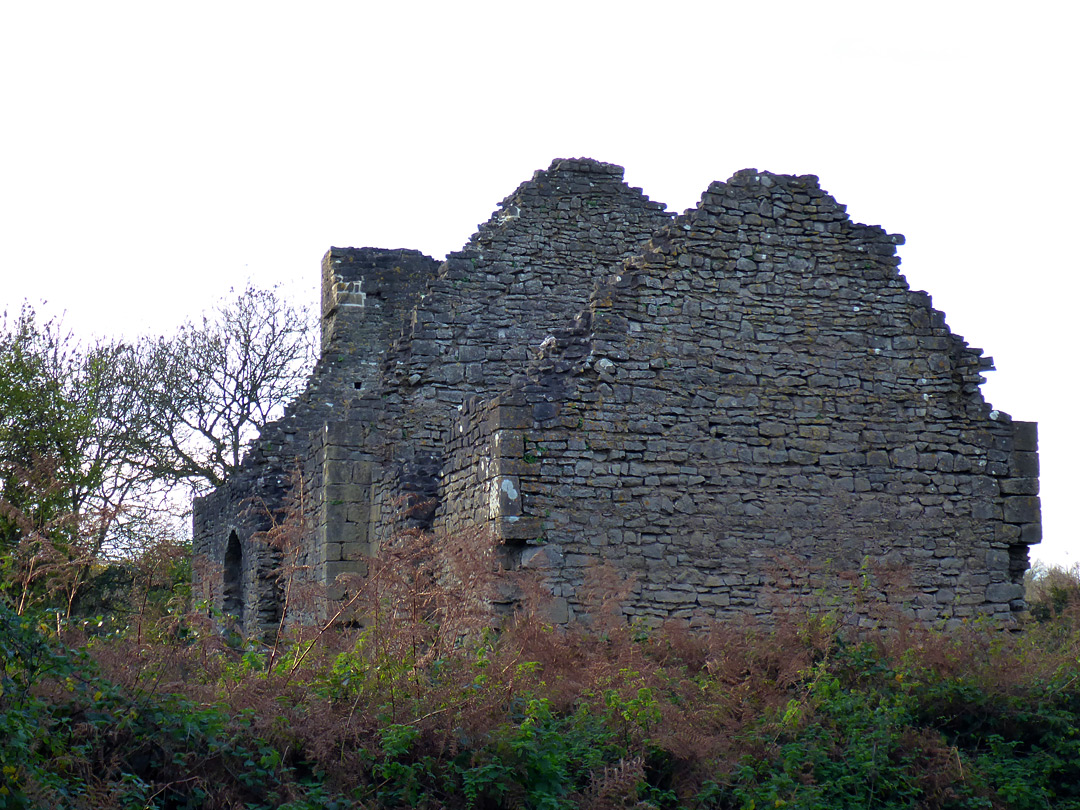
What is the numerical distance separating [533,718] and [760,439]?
453 centimetres

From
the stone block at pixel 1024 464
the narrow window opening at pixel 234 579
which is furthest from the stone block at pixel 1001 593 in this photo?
the narrow window opening at pixel 234 579

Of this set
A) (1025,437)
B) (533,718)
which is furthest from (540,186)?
(533,718)

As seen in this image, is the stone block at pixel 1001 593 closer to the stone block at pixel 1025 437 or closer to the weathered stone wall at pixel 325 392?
the stone block at pixel 1025 437

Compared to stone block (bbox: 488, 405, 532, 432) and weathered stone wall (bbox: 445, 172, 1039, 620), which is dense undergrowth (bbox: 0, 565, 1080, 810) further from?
stone block (bbox: 488, 405, 532, 432)

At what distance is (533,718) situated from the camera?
23.0 ft

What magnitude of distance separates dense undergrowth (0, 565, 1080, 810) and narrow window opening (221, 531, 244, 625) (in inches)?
358

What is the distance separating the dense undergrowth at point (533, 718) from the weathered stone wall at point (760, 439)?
2.61 feet

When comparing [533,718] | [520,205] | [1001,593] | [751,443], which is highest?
[520,205]

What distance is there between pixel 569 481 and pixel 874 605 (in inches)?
122

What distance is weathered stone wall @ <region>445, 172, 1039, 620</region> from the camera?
10.2m

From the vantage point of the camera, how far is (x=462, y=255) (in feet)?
45.6

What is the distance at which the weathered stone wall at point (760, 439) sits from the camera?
10156 millimetres

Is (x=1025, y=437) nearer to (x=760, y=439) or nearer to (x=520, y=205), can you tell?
(x=760, y=439)

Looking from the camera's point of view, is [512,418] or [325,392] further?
[325,392]
